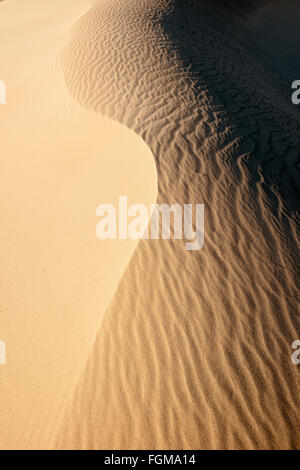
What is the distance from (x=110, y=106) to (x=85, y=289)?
458cm

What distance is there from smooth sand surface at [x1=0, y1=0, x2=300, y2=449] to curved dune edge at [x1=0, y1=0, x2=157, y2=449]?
25mm

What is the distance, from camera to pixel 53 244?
4.61m

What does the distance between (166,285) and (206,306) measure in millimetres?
524

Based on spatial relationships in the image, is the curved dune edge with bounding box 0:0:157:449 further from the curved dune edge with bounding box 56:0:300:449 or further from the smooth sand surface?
the curved dune edge with bounding box 56:0:300:449

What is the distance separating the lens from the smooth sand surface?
110 inches

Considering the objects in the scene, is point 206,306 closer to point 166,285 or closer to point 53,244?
point 166,285

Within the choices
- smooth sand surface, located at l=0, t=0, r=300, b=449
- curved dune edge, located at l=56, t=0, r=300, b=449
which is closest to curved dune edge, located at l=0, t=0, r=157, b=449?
smooth sand surface, located at l=0, t=0, r=300, b=449

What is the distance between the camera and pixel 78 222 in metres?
4.75

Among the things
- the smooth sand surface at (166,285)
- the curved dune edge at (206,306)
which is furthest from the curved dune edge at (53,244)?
the curved dune edge at (206,306)


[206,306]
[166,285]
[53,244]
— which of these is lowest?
[206,306]

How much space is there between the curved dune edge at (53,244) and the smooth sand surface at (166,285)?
25mm

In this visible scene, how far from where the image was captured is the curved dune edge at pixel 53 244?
10.7 ft

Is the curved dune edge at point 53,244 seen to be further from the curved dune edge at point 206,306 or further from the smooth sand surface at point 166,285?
the curved dune edge at point 206,306

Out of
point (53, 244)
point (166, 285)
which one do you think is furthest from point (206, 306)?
point (53, 244)
